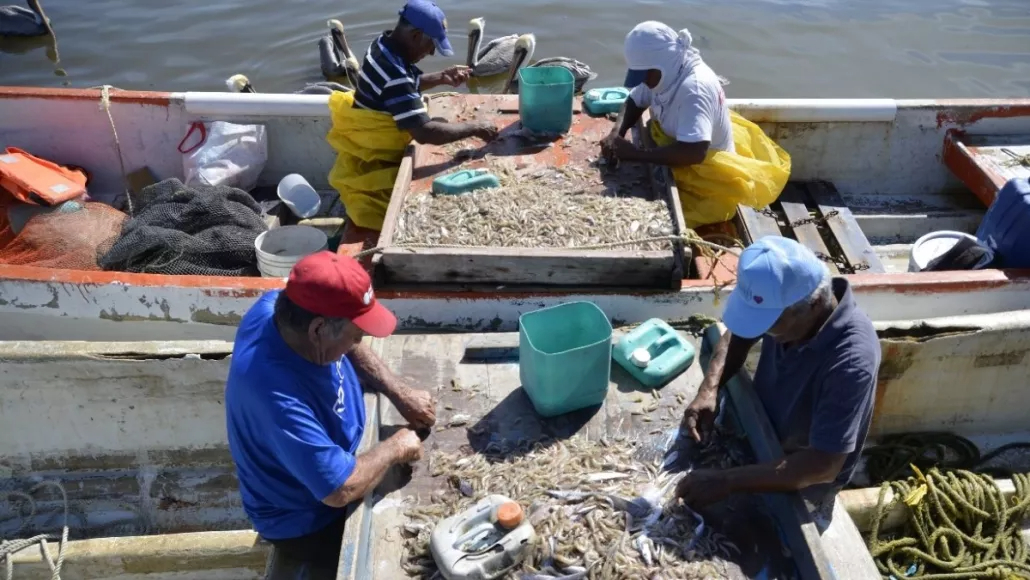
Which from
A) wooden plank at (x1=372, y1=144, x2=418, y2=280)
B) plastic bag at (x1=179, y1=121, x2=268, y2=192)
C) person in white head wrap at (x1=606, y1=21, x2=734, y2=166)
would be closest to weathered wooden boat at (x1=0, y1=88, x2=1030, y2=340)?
plastic bag at (x1=179, y1=121, x2=268, y2=192)

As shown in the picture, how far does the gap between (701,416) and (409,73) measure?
3313mm

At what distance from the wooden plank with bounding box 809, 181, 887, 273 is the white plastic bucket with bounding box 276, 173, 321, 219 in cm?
403

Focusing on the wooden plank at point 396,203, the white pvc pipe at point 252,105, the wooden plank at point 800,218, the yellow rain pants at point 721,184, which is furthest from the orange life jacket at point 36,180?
the wooden plank at point 800,218

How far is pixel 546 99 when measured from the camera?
5.78m

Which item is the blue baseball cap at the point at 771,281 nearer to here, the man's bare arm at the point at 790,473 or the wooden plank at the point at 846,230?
the man's bare arm at the point at 790,473

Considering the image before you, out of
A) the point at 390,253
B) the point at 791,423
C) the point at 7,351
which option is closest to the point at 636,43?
the point at 390,253

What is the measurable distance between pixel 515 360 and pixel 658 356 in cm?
71

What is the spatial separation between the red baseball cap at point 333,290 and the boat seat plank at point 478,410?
0.75 metres

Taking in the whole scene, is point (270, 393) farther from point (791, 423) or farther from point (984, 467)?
point (984, 467)

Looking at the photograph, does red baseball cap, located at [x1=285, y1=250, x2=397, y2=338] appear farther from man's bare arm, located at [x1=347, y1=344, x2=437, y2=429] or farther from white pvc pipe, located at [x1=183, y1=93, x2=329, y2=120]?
white pvc pipe, located at [x1=183, y1=93, x2=329, y2=120]

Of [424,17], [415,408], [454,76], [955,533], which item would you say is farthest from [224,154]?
[955,533]

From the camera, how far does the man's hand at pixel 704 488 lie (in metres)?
3.08

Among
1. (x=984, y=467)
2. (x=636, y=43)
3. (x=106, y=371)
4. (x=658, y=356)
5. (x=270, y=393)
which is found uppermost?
(x=636, y=43)

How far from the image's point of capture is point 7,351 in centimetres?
436
